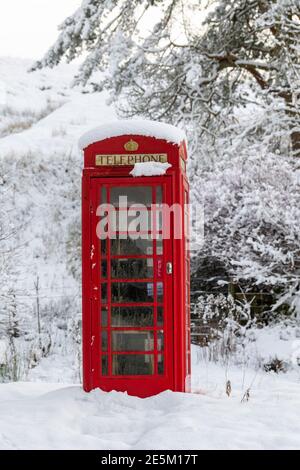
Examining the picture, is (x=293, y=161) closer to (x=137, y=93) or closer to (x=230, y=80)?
(x=230, y=80)

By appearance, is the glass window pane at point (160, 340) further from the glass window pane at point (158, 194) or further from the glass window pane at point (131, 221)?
the glass window pane at point (158, 194)

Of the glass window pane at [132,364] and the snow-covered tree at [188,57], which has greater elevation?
the snow-covered tree at [188,57]

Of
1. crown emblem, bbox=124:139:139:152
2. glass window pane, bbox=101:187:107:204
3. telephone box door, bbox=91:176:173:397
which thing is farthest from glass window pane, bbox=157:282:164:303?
crown emblem, bbox=124:139:139:152

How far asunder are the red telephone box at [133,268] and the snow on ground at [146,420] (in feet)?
0.84

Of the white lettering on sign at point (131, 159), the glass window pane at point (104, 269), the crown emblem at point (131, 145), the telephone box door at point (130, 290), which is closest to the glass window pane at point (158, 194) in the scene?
the telephone box door at point (130, 290)

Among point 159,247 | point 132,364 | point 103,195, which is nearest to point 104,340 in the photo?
point 132,364

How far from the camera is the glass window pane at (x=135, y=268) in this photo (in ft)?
18.2

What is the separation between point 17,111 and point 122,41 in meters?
15.4

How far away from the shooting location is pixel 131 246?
5.57 metres

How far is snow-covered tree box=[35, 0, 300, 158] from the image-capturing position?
12.4 meters

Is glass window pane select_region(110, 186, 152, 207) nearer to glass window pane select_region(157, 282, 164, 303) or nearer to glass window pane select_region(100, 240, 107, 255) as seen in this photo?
glass window pane select_region(100, 240, 107, 255)

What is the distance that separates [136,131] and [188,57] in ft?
25.5

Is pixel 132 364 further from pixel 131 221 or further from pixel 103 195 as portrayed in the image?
pixel 103 195

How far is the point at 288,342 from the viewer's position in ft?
31.1
